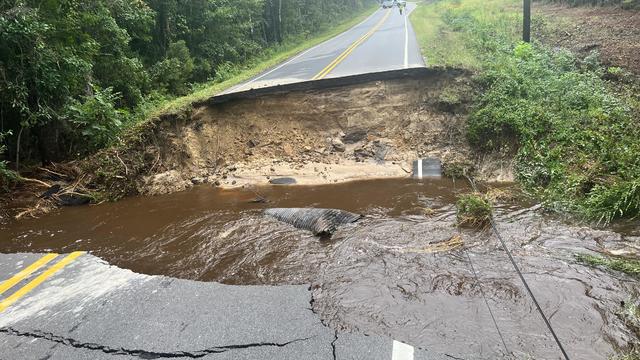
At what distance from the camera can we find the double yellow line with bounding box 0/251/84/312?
17.5ft

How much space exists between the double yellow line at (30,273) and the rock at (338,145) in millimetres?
7296

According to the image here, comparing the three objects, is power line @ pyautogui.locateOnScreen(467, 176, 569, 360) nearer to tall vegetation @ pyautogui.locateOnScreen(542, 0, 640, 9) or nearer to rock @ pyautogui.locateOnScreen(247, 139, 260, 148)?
rock @ pyautogui.locateOnScreen(247, 139, 260, 148)

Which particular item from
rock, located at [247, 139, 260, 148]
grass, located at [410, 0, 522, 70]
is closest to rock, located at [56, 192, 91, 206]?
rock, located at [247, 139, 260, 148]

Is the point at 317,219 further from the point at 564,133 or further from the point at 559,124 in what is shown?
the point at 559,124

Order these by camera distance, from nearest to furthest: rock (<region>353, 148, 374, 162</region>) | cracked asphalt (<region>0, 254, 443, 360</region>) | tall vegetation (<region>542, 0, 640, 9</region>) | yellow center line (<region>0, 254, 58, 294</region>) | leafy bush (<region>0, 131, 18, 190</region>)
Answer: cracked asphalt (<region>0, 254, 443, 360</region>), yellow center line (<region>0, 254, 58, 294</region>), leafy bush (<region>0, 131, 18, 190</region>), rock (<region>353, 148, 374, 162</region>), tall vegetation (<region>542, 0, 640, 9</region>)

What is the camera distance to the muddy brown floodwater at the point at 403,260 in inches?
171

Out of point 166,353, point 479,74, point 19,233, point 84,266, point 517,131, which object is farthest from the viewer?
point 479,74

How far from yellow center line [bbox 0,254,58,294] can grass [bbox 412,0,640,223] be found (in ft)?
25.5

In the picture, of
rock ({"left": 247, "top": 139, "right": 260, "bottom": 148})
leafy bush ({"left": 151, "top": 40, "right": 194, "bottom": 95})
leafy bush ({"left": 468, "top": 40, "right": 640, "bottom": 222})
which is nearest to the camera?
leafy bush ({"left": 468, "top": 40, "right": 640, "bottom": 222})

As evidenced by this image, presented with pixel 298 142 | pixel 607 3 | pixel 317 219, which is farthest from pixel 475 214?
pixel 607 3

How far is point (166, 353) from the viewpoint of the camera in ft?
13.8

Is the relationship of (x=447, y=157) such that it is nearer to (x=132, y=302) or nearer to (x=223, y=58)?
(x=132, y=302)

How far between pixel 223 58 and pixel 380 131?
37.7ft

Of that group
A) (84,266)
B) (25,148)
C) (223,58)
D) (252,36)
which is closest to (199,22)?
(223,58)
